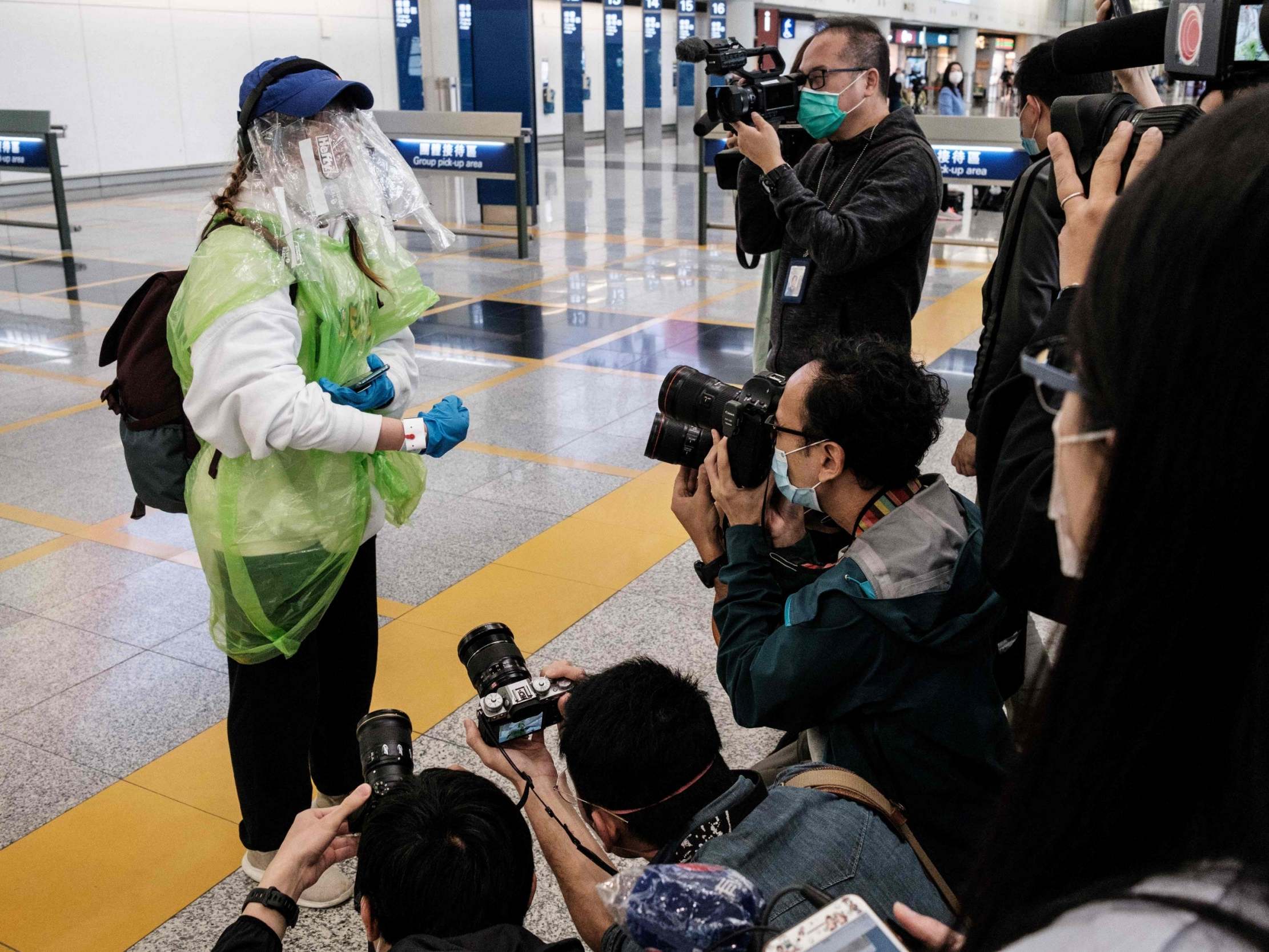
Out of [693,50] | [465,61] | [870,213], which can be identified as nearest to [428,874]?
[870,213]

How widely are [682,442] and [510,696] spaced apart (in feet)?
1.90

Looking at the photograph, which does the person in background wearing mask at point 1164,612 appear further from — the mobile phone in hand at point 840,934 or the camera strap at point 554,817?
the camera strap at point 554,817

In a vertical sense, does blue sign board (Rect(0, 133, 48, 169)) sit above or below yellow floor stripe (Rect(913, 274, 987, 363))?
above

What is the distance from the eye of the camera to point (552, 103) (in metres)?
23.9

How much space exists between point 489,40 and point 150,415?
460 inches

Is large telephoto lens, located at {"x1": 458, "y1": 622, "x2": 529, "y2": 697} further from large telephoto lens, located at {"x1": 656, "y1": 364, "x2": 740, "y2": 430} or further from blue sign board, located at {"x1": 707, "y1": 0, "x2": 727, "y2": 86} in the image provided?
blue sign board, located at {"x1": 707, "y1": 0, "x2": 727, "y2": 86}

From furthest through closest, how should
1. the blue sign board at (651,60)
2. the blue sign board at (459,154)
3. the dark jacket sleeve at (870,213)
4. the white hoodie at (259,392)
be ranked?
1. the blue sign board at (651,60)
2. the blue sign board at (459,154)
3. the dark jacket sleeve at (870,213)
4. the white hoodie at (259,392)

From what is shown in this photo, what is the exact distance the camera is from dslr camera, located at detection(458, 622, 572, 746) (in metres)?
1.76

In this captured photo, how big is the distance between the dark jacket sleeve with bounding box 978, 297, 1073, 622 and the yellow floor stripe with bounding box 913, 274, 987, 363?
5177 mm

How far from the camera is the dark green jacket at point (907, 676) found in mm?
1651

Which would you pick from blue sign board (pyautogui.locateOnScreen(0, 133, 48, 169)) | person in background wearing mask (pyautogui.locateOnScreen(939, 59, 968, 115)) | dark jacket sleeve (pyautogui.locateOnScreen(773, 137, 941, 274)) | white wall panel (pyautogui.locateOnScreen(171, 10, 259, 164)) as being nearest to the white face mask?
dark jacket sleeve (pyautogui.locateOnScreen(773, 137, 941, 274))

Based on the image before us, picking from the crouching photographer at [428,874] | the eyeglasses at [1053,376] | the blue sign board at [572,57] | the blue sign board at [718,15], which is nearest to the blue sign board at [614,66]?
the blue sign board at [572,57]

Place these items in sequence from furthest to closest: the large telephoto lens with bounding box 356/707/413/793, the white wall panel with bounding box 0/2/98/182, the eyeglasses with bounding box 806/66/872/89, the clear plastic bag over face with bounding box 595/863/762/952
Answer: the white wall panel with bounding box 0/2/98/182
the eyeglasses with bounding box 806/66/872/89
the large telephoto lens with bounding box 356/707/413/793
the clear plastic bag over face with bounding box 595/863/762/952

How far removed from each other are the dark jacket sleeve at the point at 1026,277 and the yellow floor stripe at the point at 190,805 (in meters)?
1.55
